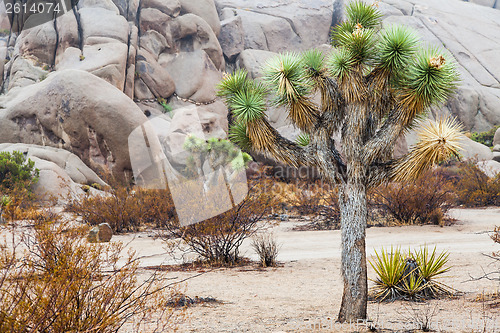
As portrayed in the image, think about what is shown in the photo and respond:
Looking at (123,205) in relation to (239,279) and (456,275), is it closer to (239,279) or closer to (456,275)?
(239,279)

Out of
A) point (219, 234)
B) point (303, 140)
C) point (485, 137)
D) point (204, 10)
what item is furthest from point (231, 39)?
point (303, 140)

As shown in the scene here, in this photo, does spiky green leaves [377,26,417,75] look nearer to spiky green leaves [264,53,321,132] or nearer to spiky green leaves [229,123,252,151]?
spiky green leaves [264,53,321,132]

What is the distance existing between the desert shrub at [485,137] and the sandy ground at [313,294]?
22.3 metres

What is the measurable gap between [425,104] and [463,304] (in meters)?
2.52

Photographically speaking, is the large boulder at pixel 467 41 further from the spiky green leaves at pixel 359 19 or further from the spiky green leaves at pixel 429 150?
the spiky green leaves at pixel 429 150

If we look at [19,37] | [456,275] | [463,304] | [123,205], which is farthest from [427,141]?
[19,37]

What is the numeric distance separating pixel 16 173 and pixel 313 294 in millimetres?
12968

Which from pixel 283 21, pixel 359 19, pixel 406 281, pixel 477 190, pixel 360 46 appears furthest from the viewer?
pixel 283 21

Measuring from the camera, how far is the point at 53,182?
16.0 metres

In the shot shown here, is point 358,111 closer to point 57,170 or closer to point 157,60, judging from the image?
point 57,170

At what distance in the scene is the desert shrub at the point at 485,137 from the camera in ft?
98.9

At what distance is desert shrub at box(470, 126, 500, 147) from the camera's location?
30134 mm

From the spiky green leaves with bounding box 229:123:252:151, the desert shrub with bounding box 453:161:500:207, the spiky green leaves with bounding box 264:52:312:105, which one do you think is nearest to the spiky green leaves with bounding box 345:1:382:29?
the spiky green leaves with bounding box 264:52:312:105

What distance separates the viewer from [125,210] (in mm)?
12609
